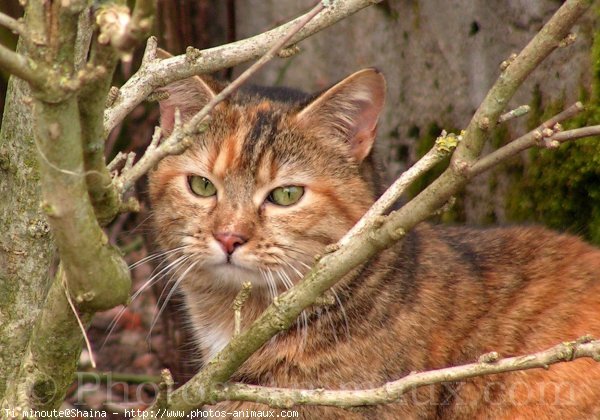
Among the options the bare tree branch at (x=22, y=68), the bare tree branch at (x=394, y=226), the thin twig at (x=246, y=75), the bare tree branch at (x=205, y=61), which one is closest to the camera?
the bare tree branch at (x=22, y=68)

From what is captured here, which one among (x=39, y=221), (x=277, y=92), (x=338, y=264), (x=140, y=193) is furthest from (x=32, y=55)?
(x=140, y=193)

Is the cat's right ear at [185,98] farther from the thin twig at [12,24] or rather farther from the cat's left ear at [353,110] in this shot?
the thin twig at [12,24]

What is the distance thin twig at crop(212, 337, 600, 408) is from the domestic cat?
0.59 metres

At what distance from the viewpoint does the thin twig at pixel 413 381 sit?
240 cm

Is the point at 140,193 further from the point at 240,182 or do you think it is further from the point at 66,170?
the point at 66,170

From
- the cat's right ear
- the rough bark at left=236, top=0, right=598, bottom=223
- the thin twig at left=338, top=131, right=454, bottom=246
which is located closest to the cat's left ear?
the cat's right ear

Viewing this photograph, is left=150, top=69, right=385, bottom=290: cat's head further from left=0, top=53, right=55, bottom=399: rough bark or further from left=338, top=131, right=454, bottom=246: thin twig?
left=338, top=131, right=454, bottom=246: thin twig

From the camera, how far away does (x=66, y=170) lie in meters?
2.05

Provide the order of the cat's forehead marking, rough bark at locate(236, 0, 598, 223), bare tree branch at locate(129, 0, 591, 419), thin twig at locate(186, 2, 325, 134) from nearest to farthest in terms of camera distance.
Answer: thin twig at locate(186, 2, 325, 134), bare tree branch at locate(129, 0, 591, 419), the cat's forehead marking, rough bark at locate(236, 0, 598, 223)

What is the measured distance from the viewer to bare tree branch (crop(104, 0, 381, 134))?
296cm

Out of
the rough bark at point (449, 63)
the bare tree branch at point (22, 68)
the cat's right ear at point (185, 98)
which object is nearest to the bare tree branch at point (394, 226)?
the bare tree branch at point (22, 68)

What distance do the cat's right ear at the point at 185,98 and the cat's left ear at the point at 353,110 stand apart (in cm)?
39

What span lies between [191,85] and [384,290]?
112 centimetres

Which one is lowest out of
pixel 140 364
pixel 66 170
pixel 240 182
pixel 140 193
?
pixel 140 364
